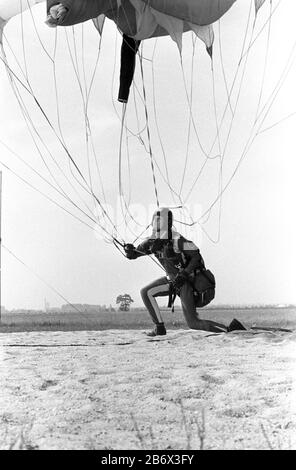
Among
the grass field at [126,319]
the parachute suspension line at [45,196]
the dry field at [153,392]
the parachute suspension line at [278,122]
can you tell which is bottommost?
the dry field at [153,392]

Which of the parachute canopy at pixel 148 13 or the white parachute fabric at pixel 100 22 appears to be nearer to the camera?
the parachute canopy at pixel 148 13

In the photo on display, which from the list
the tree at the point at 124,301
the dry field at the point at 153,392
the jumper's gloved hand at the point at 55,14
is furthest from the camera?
the tree at the point at 124,301

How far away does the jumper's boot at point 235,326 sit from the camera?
14.0 feet

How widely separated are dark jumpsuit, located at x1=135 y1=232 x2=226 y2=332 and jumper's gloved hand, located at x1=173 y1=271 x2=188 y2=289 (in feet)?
0.07


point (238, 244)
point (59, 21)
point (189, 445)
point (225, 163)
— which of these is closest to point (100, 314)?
point (238, 244)

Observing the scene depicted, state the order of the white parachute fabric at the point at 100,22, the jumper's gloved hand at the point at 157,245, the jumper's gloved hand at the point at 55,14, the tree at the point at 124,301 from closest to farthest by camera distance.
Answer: the jumper's gloved hand at the point at 55,14 < the jumper's gloved hand at the point at 157,245 < the tree at the point at 124,301 < the white parachute fabric at the point at 100,22

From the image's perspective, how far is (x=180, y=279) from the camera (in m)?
4.04

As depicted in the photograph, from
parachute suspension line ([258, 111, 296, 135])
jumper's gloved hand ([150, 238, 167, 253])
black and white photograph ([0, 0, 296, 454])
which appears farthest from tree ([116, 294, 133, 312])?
parachute suspension line ([258, 111, 296, 135])

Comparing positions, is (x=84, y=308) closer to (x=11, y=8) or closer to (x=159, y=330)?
(x=159, y=330)

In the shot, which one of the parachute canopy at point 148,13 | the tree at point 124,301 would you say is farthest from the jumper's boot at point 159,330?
the parachute canopy at point 148,13

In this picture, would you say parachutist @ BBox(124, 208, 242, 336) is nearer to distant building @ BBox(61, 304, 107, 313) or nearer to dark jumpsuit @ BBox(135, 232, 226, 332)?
dark jumpsuit @ BBox(135, 232, 226, 332)

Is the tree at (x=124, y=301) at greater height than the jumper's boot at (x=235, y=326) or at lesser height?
greater

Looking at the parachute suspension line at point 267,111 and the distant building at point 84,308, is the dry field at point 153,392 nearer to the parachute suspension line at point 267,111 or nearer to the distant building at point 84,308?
the distant building at point 84,308
